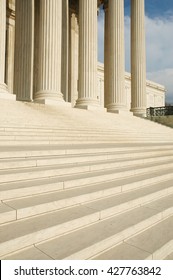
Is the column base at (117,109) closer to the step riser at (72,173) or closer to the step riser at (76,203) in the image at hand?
the step riser at (72,173)

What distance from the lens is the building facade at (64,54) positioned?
25.3 m

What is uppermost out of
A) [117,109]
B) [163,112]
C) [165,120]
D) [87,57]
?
[87,57]

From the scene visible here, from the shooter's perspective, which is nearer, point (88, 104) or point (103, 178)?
point (103, 178)

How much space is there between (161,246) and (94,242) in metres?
1.54

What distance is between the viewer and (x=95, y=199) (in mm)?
7258

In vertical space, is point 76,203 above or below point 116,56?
below

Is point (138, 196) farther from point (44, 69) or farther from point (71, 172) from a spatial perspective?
point (44, 69)

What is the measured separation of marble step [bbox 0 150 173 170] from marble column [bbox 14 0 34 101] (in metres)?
20.5

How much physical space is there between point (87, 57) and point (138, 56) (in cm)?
1149

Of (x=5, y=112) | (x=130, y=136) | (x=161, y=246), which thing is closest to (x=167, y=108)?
(x=130, y=136)

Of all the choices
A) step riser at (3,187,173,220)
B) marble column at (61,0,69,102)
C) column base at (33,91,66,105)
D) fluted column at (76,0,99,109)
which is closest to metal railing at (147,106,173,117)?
fluted column at (76,0,99,109)

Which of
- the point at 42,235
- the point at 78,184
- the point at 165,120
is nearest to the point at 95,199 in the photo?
the point at 78,184

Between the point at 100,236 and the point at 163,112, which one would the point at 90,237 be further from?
the point at 163,112
